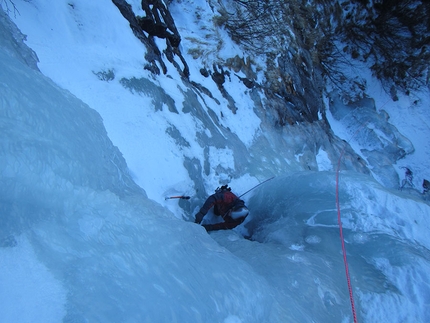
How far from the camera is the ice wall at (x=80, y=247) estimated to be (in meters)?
1.12

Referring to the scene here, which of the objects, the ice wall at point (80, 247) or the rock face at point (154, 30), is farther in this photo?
the rock face at point (154, 30)

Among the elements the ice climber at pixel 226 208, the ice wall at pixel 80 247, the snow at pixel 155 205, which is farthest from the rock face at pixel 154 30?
the ice wall at pixel 80 247

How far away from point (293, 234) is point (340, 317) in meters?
0.95

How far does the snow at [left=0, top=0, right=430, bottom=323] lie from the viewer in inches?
48.5

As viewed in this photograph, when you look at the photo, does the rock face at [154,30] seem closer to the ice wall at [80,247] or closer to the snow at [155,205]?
the snow at [155,205]

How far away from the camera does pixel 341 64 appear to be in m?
7.66

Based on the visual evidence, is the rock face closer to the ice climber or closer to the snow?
the snow

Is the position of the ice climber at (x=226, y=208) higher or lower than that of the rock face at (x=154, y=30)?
lower

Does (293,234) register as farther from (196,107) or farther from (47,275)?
(47,275)

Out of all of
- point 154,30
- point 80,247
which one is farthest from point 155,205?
point 154,30

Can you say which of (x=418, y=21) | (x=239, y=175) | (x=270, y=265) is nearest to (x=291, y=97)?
(x=239, y=175)

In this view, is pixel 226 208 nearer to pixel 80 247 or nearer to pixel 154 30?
pixel 80 247

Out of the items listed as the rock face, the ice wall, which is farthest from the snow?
the rock face

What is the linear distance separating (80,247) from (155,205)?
72 centimetres
